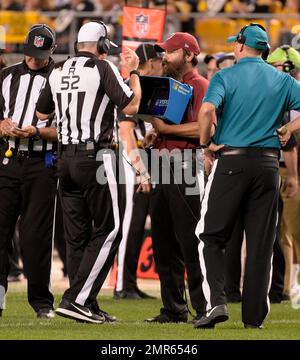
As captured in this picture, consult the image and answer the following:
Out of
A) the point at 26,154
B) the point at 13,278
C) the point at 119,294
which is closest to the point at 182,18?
the point at 13,278

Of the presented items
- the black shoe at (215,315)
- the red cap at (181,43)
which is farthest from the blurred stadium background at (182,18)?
the black shoe at (215,315)

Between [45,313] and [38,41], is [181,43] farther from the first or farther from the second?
[45,313]

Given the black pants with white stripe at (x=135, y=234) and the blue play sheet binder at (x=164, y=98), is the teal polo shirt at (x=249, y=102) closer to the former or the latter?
the blue play sheet binder at (x=164, y=98)

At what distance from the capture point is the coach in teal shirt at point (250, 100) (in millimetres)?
8008

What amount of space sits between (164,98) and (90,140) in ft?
2.17

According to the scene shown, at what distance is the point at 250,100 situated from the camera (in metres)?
8.01

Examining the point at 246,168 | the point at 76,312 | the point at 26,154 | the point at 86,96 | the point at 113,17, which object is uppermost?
the point at 113,17

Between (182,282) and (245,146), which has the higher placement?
(245,146)

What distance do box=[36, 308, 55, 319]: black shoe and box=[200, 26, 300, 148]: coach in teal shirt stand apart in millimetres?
2032

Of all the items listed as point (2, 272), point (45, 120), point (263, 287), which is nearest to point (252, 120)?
point (263, 287)

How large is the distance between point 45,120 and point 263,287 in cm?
219
